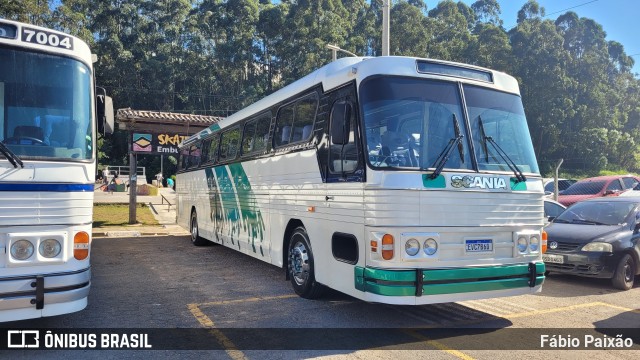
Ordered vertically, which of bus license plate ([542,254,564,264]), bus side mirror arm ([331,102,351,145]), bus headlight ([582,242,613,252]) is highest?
bus side mirror arm ([331,102,351,145])

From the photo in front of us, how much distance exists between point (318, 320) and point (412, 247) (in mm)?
1680

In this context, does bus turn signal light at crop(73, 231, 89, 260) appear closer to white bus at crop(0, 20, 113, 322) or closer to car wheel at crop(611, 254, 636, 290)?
white bus at crop(0, 20, 113, 322)

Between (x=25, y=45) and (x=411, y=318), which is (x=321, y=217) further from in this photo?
(x=25, y=45)

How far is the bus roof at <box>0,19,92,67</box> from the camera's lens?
195 inches

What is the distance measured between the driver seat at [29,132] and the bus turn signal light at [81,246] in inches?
41.9

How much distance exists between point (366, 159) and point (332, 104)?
3.93ft

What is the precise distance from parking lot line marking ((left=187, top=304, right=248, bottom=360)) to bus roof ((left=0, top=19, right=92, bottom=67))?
3.41 metres

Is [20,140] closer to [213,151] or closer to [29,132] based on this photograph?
[29,132]

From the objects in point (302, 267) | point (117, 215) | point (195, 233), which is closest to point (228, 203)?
point (195, 233)

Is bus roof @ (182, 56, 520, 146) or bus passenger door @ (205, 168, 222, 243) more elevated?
bus roof @ (182, 56, 520, 146)

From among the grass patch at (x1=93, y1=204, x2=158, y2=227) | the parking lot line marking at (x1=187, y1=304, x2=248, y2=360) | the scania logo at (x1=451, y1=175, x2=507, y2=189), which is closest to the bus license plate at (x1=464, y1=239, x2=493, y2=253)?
the scania logo at (x1=451, y1=175, x2=507, y2=189)

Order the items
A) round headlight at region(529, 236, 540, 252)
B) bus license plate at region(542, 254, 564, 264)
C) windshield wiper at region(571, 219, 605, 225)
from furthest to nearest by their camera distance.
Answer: windshield wiper at region(571, 219, 605, 225)
bus license plate at region(542, 254, 564, 264)
round headlight at region(529, 236, 540, 252)

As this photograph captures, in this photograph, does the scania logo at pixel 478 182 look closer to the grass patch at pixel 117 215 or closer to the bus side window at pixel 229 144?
the bus side window at pixel 229 144

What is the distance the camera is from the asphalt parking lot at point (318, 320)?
4.96 m
